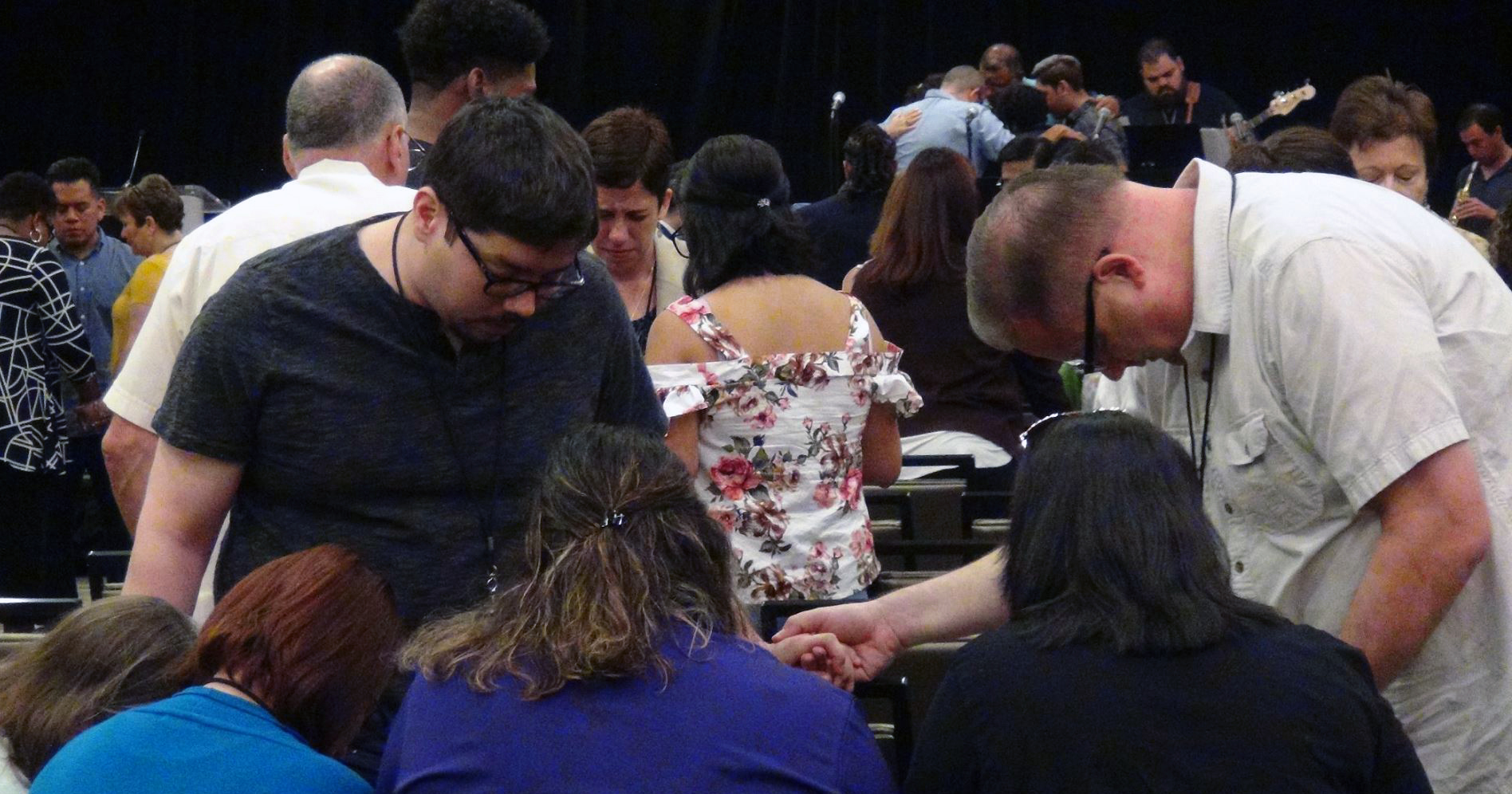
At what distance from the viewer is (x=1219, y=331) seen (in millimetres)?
1826

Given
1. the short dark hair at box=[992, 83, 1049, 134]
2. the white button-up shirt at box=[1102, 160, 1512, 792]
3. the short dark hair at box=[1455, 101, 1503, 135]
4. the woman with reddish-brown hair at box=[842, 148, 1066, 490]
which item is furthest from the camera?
the short dark hair at box=[1455, 101, 1503, 135]

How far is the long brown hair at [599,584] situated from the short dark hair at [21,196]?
489cm

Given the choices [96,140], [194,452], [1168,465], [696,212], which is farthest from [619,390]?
[96,140]

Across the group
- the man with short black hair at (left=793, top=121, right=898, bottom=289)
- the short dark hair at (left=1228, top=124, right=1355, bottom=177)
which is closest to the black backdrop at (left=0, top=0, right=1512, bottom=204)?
the man with short black hair at (left=793, top=121, right=898, bottom=289)

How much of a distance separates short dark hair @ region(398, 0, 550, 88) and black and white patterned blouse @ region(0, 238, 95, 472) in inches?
88.1

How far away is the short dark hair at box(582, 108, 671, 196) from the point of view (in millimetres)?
3248

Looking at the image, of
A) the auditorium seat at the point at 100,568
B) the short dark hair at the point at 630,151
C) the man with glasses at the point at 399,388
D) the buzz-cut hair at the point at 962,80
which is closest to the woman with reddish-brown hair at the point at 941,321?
the short dark hair at the point at 630,151

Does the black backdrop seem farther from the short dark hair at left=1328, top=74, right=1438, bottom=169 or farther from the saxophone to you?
the short dark hair at left=1328, top=74, right=1438, bottom=169

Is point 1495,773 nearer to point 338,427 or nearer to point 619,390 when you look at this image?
point 619,390

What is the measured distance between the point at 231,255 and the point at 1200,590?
4.68 ft

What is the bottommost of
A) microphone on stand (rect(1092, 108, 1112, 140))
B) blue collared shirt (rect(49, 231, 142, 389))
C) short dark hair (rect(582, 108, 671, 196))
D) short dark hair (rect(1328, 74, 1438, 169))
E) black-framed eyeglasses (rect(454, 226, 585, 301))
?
blue collared shirt (rect(49, 231, 142, 389))

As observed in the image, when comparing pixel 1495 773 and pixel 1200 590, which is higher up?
pixel 1200 590

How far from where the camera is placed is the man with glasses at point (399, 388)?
67.9 inches

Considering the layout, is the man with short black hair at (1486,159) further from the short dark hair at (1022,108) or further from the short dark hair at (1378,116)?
the short dark hair at (1378,116)
